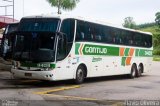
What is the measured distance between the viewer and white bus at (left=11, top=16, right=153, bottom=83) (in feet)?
57.2

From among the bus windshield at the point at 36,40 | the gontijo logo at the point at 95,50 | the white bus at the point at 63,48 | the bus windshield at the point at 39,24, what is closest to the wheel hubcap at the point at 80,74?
the white bus at the point at 63,48

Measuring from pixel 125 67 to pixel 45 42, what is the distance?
7.93m

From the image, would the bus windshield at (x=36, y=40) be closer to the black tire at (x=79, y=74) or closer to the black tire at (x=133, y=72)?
the black tire at (x=79, y=74)

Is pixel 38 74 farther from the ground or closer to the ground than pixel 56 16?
closer to the ground

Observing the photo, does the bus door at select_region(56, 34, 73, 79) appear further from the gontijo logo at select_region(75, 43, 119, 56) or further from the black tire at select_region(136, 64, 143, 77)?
the black tire at select_region(136, 64, 143, 77)

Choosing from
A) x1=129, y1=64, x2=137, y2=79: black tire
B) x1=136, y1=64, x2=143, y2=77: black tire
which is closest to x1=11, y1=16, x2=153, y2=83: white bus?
x1=129, y1=64, x2=137, y2=79: black tire

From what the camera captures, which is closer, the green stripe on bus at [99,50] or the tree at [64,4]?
the green stripe on bus at [99,50]

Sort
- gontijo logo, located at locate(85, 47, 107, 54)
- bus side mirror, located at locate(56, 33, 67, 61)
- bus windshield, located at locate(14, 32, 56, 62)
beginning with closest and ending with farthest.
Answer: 1. bus windshield, located at locate(14, 32, 56, 62)
2. bus side mirror, located at locate(56, 33, 67, 61)
3. gontijo logo, located at locate(85, 47, 107, 54)

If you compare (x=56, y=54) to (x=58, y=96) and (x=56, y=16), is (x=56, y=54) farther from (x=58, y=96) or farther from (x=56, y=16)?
(x=58, y=96)

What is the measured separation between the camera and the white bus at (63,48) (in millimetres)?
17422

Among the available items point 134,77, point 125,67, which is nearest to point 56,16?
point 125,67

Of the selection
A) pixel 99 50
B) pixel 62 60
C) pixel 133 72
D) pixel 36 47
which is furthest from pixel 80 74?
pixel 133 72

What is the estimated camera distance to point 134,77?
25.6 m

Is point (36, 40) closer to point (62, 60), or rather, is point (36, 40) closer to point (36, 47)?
point (36, 47)
